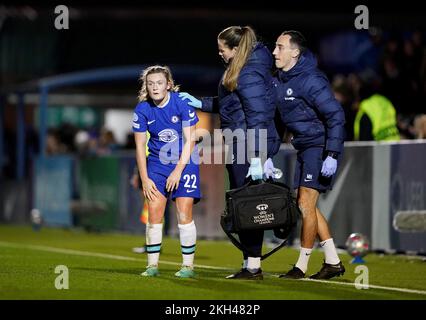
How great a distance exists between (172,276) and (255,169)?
1356 mm

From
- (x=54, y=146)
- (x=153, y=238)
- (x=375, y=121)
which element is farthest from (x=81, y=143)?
(x=153, y=238)

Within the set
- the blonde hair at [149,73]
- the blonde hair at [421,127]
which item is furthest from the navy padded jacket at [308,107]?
the blonde hair at [421,127]

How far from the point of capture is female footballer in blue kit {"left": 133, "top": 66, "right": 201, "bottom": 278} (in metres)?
10.6

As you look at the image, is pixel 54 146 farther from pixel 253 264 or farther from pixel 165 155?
pixel 253 264

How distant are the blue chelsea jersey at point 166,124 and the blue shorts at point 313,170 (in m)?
1.11

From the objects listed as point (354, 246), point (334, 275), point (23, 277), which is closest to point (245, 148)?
point (334, 275)

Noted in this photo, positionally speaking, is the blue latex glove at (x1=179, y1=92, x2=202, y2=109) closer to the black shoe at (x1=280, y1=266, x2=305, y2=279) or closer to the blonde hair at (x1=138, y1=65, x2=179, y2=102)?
the blonde hair at (x1=138, y1=65, x2=179, y2=102)

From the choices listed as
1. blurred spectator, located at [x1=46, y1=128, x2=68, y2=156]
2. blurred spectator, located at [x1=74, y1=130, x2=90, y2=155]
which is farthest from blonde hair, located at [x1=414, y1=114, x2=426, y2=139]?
blurred spectator, located at [x1=46, y1=128, x2=68, y2=156]

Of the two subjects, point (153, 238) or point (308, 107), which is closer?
point (153, 238)

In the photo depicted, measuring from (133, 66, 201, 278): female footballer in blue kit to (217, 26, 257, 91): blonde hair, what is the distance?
542 millimetres

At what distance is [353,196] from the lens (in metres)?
15.4

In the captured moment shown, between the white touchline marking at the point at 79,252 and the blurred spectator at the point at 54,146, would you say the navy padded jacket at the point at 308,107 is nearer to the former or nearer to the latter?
the white touchline marking at the point at 79,252

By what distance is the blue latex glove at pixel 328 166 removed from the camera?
1059 centimetres

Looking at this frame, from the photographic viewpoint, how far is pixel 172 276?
10.8m
